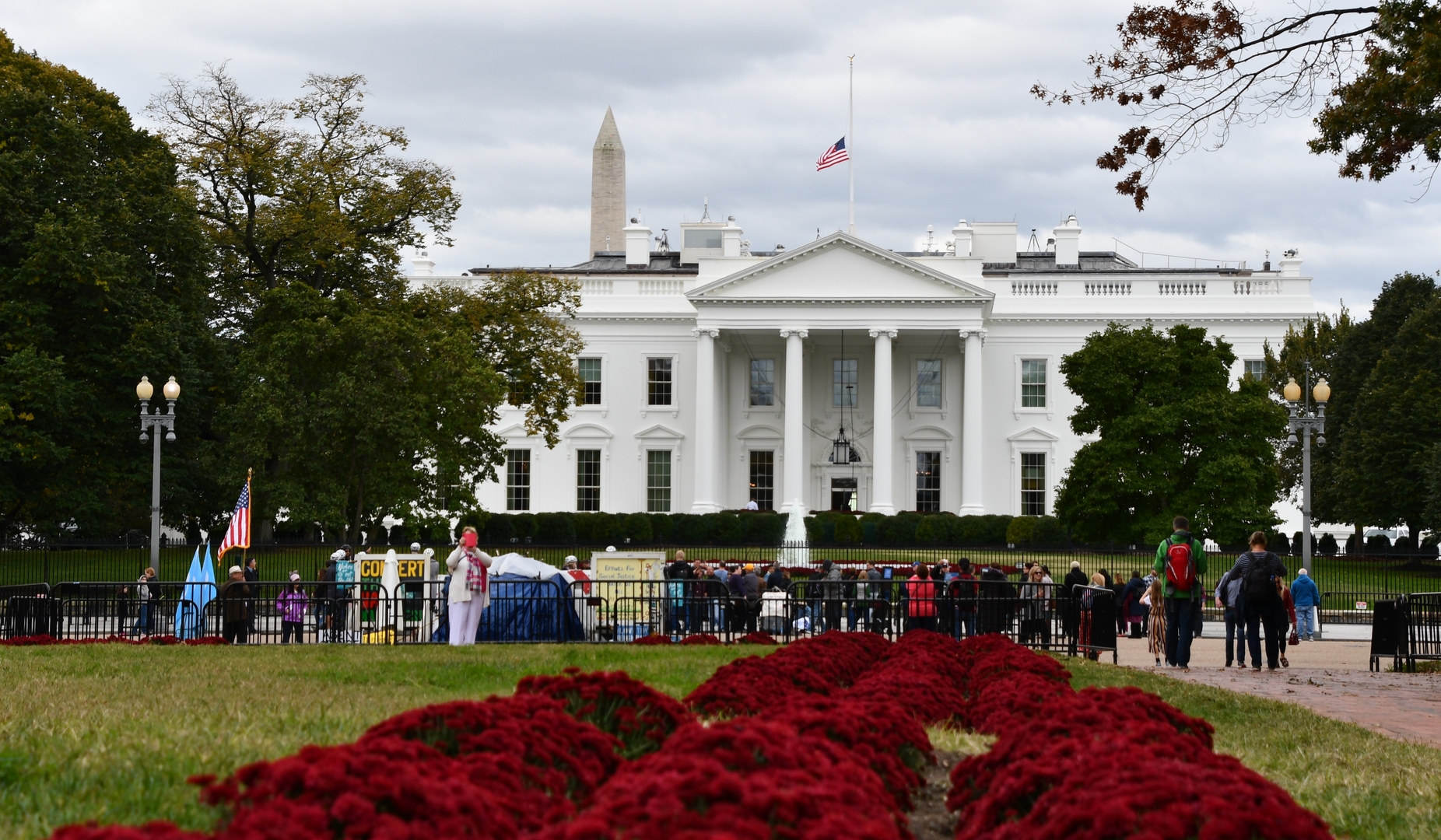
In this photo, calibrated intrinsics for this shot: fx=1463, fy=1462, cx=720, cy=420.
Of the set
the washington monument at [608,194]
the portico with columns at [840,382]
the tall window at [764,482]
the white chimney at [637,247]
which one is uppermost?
the washington monument at [608,194]

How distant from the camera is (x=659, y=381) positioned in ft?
215

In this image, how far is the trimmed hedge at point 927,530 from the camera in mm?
53656

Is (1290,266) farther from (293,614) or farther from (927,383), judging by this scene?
(293,614)

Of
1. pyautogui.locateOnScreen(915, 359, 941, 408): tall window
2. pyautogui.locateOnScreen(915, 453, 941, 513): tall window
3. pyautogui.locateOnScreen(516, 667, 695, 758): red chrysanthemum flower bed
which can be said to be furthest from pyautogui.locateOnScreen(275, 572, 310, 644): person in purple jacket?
pyautogui.locateOnScreen(915, 359, 941, 408): tall window

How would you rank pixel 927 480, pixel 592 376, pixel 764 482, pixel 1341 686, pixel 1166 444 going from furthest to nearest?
pixel 592 376, pixel 764 482, pixel 927 480, pixel 1166 444, pixel 1341 686

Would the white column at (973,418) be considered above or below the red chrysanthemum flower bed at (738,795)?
above

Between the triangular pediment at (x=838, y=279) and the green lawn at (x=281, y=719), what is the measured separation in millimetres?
43497

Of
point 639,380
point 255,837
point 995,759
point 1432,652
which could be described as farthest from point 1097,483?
point 255,837

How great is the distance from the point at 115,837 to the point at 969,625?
692 inches

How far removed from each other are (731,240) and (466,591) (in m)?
49.0

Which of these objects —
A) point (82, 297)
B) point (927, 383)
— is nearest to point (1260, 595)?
point (82, 297)

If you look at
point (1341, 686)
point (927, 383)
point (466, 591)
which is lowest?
point (1341, 686)

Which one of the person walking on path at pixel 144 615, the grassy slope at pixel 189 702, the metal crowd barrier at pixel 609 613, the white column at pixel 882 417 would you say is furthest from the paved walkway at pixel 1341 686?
the white column at pixel 882 417

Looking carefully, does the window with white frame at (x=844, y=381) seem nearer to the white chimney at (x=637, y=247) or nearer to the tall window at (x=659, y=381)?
the tall window at (x=659, y=381)
